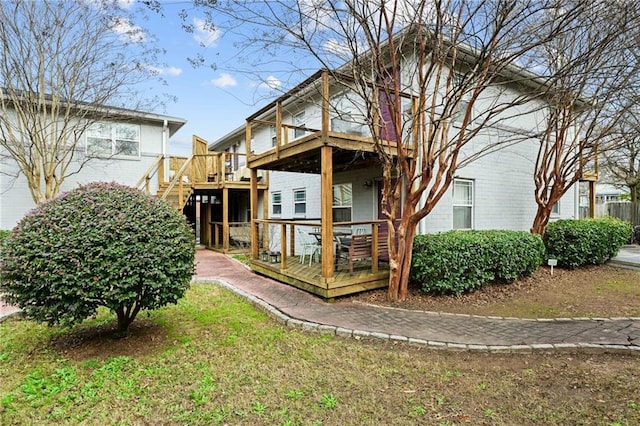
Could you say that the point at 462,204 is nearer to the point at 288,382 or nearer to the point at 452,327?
the point at 452,327

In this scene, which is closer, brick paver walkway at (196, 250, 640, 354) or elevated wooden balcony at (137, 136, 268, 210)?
brick paver walkway at (196, 250, 640, 354)

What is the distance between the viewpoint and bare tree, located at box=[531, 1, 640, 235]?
5.50 m

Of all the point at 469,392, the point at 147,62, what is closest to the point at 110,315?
the point at 469,392

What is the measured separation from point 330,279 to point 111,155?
466 inches

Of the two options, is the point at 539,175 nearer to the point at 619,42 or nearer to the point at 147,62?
the point at 619,42

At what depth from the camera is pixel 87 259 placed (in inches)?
148

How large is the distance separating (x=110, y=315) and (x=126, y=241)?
8.22 feet

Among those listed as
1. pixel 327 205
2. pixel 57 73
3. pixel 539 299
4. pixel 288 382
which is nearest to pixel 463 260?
pixel 539 299

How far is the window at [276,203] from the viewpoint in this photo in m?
14.5

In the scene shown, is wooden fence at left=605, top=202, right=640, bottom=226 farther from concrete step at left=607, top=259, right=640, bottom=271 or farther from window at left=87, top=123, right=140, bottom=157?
window at left=87, top=123, right=140, bottom=157

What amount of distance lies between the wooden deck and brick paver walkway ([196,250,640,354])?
0.28 meters

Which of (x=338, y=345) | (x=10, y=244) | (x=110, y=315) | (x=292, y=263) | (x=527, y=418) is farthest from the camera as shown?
(x=292, y=263)

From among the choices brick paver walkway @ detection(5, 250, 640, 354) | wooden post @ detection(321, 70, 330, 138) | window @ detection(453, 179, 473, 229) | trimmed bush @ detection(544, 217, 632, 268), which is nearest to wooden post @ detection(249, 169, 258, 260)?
brick paver walkway @ detection(5, 250, 640, 354)

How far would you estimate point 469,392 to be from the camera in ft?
10.8
